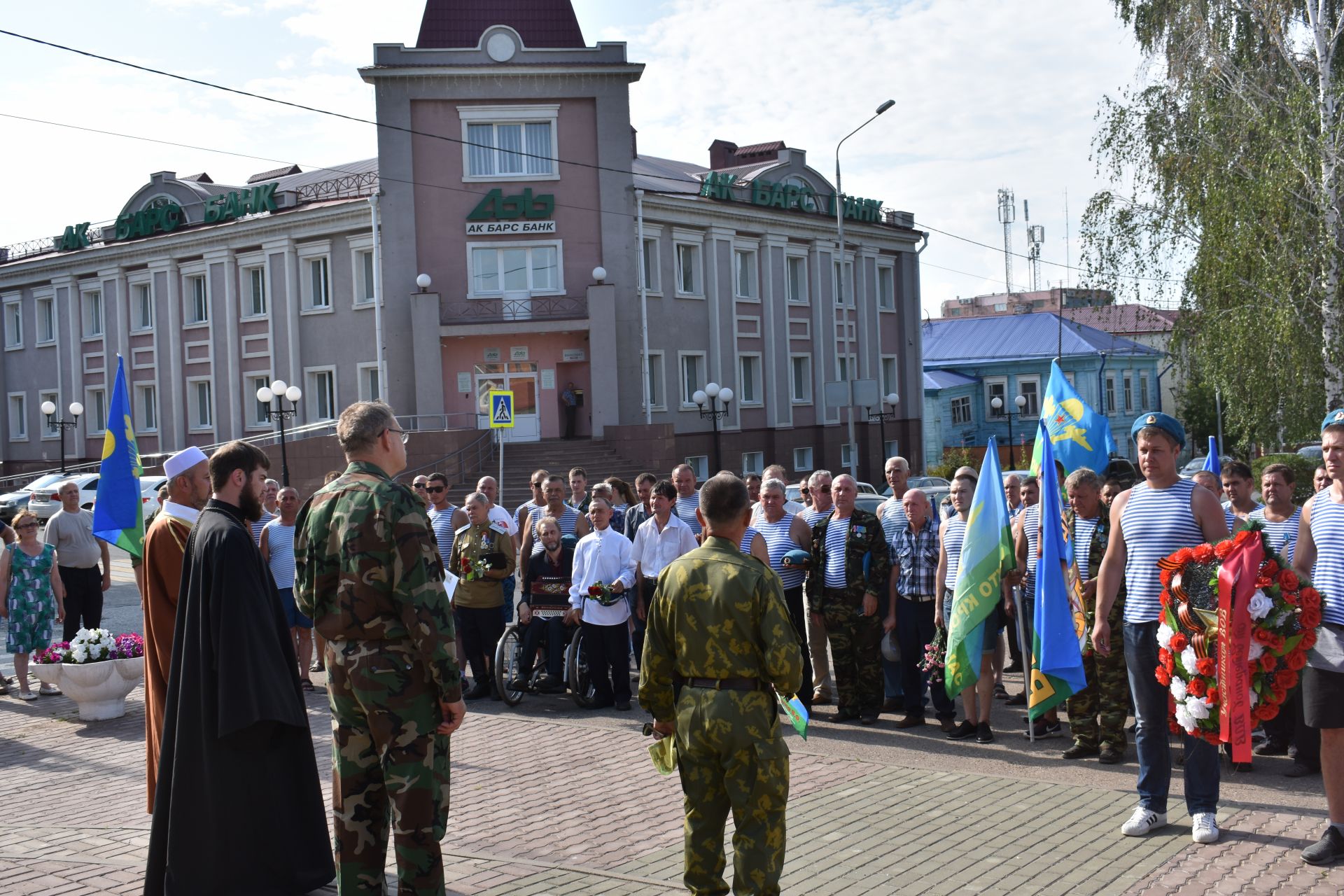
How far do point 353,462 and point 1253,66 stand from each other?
24.0m

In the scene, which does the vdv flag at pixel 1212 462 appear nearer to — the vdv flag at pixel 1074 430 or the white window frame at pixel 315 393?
the vdv flag at pixel 1074 430

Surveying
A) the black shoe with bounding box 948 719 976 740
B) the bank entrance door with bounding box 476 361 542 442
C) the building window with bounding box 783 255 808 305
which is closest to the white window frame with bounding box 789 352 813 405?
the building window with bounding box 783 255 808 305

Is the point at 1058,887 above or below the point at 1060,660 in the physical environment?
below

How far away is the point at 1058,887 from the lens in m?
5.84

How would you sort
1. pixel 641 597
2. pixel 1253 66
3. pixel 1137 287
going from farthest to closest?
pixel 1137 287 < pixel 1253 66 < pixel 641 597

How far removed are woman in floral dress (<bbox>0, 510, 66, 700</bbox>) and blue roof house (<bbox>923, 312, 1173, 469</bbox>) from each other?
181 feet

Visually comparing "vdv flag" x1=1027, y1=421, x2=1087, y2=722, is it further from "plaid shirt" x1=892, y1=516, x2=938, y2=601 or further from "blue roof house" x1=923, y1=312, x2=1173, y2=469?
"blue roof house" x1=923, y1=312, x2=1173, y2=469

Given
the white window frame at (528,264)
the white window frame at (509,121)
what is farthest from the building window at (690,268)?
the white window frame at (509,121)

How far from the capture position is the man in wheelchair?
436 inches

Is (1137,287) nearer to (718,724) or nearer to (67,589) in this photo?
(67,589)

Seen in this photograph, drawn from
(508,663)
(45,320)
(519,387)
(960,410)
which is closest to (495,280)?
(519,387)

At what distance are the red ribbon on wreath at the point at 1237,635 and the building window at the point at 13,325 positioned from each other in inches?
1999

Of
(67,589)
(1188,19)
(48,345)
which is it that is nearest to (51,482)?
(48,345)

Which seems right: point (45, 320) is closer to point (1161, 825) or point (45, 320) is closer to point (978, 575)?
point (978, 575)
